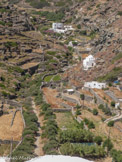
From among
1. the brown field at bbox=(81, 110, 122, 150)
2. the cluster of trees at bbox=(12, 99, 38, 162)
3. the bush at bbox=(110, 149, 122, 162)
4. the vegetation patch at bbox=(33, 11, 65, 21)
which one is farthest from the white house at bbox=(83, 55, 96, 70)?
the vegetation patch at bbox=(33, 11, 65, 21)

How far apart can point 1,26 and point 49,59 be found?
16168mm

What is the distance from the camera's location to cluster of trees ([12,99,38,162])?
25.1m

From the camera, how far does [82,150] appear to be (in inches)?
1070

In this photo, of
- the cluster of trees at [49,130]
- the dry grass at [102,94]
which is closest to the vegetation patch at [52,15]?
the dry grass at [102,94]

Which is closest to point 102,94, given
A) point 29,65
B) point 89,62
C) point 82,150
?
point 89,62

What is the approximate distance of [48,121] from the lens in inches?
1334

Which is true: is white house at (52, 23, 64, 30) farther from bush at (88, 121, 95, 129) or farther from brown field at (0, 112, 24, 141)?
bush at (88, 121, 95, 129)

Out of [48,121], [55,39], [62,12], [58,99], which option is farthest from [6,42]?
[62,12]

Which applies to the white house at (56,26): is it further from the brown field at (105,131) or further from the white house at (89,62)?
the brown field at (105,131)

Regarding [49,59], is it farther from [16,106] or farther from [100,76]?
[16,106]

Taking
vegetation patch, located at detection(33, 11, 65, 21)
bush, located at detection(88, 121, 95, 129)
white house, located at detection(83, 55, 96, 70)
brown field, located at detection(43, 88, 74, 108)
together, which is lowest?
bush, located at detection(88, 121, 95, 129)

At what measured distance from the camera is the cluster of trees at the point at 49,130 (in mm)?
27386

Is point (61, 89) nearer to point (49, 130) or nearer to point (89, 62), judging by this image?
point (89, 62)

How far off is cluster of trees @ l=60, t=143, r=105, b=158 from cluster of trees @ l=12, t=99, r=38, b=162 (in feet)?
9.92
